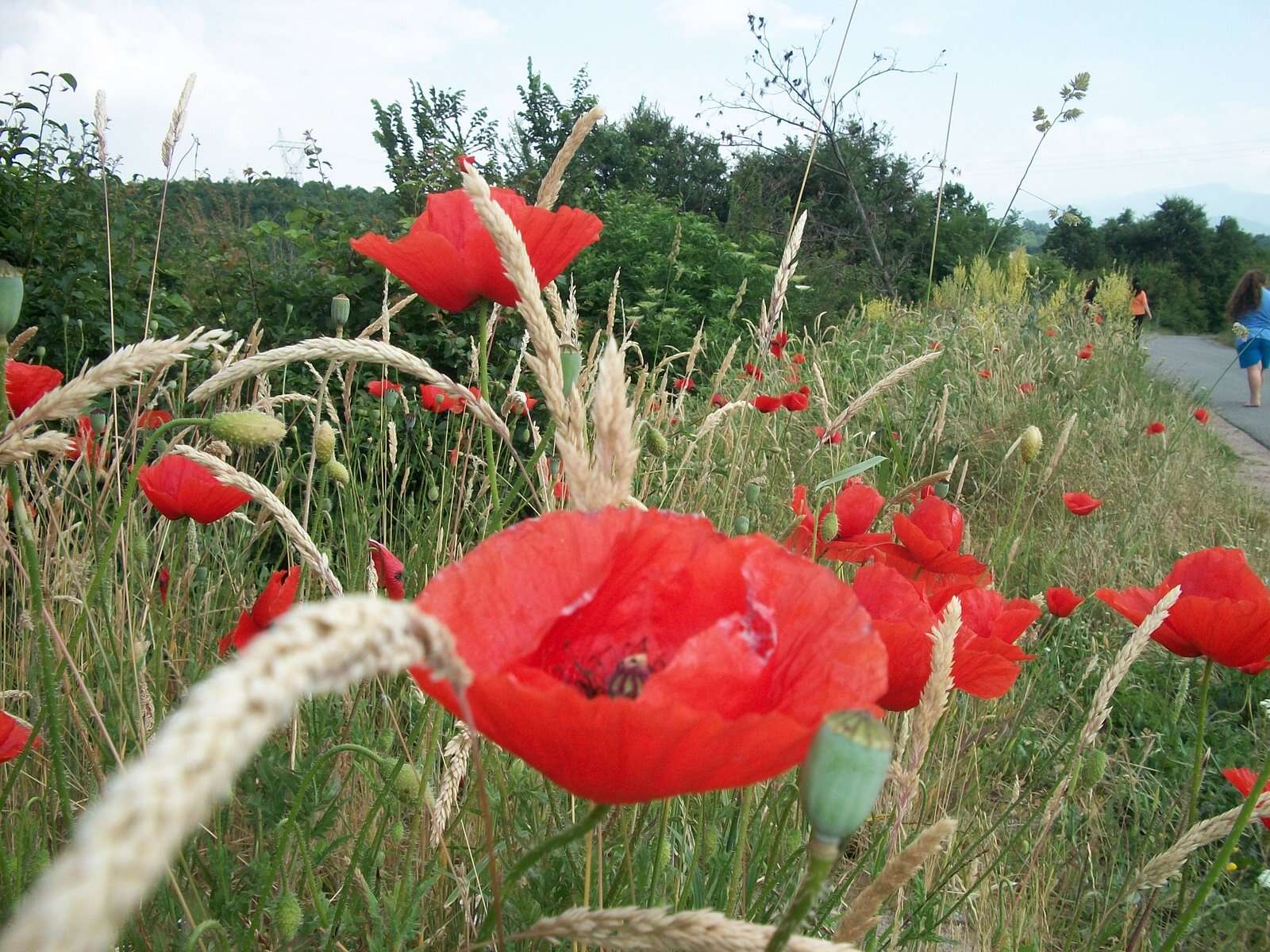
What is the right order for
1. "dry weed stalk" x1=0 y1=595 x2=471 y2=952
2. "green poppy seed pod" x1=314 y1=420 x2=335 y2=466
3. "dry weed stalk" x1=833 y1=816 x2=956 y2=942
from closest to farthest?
"dry weed stalk" x1=0 y1=595 x2=471 y2=952 → "dry weed stalk" x1=833 y1=816 x2=956 y2=942 → "green poppy seed pod" x1=314 y1=420 x2=335 y2=466

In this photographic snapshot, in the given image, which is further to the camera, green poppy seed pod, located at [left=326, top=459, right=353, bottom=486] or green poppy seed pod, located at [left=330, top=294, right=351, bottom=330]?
green poppy seed pod, located at [left=330, top=294, right=351, bottom=330]

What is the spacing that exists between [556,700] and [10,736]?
0.94 m

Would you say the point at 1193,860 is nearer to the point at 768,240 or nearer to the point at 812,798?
the point at 812,798

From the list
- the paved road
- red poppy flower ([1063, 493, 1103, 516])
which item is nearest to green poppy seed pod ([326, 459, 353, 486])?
red poppy flower ([1063, 493, 1103, 516])

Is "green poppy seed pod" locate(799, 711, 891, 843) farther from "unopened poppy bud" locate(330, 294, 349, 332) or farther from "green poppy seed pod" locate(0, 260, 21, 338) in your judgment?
"unopened poppy bud" locate(330, 294, 349, 332)

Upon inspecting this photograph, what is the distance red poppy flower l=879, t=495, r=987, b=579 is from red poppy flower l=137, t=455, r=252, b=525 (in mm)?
964

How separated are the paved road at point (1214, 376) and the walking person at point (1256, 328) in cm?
32

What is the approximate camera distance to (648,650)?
25.3 inches

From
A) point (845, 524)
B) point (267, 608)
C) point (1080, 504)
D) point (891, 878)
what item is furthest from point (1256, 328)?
point (891, 878)

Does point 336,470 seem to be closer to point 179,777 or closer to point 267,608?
point 267,608

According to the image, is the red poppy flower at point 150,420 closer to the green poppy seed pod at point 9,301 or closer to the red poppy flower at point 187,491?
the red poppy flower at point 187,491

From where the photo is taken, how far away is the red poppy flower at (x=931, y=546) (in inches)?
56.2

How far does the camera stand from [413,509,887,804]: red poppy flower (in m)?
0.45

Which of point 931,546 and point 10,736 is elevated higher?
point 931,546
